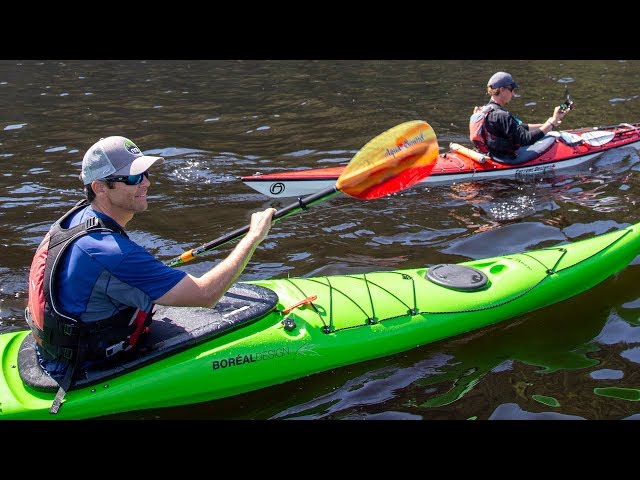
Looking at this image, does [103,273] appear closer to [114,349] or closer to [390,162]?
[114,349]

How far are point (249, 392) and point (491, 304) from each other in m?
1.78

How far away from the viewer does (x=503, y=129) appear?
24.5ft

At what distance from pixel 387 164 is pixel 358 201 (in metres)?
2.67

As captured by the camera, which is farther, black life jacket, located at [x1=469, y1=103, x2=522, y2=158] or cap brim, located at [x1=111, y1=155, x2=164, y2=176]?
black life jacket, located at [x1=469, y1=103, x2=522, y2=158]

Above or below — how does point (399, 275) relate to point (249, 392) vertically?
above

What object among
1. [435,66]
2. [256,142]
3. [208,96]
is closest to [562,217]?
[256,142]

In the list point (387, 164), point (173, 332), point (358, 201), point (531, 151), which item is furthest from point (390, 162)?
point (531, 151)

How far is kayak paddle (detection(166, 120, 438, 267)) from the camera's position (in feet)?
14.7

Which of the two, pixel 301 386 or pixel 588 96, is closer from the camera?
pixel 301 386

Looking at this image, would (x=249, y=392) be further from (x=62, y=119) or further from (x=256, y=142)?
(x=62, y=119)

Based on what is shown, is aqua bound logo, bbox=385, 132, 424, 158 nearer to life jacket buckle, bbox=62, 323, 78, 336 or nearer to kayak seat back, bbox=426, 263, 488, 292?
kayak seat back, bbox=426, 263, 488, 292

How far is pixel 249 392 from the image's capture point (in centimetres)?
409

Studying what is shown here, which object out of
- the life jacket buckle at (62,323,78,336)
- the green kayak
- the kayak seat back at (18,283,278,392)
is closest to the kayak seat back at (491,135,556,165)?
the green kayak
